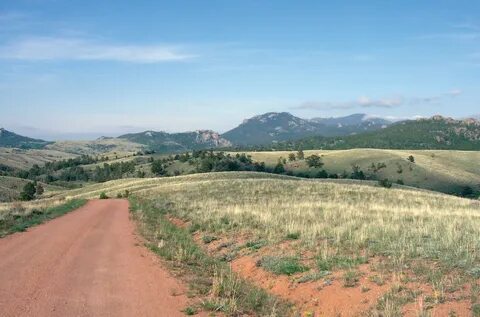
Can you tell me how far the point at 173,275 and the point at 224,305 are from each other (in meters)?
3.52

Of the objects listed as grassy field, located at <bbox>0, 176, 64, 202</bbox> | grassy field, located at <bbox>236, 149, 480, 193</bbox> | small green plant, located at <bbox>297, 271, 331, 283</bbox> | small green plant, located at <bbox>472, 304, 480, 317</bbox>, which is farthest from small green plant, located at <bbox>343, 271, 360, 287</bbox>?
grassy field, located at <bbox>236, 149, 480, 193</bbox>

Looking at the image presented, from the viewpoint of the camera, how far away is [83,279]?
12.5 meters

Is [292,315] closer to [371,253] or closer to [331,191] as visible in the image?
[371,253]

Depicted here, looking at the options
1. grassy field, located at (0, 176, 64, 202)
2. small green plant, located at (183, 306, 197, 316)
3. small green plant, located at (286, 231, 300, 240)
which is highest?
small green plant, located at (286, 231, 300, 240)

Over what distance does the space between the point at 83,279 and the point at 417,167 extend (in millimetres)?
154006

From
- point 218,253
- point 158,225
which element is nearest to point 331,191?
point 158,225

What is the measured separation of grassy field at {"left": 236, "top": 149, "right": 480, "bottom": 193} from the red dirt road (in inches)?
5206

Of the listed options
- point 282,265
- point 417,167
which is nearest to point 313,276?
point 282,265

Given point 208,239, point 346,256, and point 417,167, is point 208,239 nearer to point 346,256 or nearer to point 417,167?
point 346,256

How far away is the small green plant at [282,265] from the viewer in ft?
44.4

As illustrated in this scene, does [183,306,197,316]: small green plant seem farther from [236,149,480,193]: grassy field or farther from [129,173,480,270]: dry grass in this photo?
[236,149,480,193]: grassy field

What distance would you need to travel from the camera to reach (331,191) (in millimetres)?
45688

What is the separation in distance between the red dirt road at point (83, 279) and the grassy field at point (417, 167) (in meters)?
132

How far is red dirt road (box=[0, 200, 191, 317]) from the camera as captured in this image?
10102 mm
